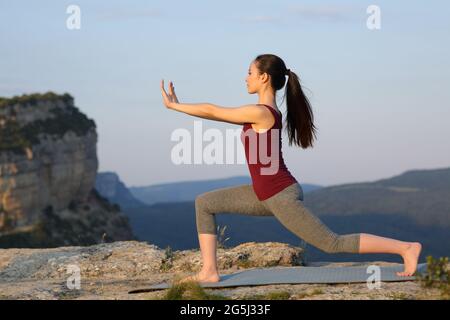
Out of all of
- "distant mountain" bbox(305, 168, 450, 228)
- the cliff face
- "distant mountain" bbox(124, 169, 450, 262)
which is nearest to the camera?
the cliff face

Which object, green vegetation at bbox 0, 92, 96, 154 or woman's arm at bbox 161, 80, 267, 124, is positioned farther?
A: green vegetation at bbox 0, 92, 96, 154

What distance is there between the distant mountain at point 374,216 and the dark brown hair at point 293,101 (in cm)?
8641

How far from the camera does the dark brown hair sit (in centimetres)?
852

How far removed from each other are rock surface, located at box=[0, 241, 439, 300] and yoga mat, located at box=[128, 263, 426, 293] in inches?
3.9

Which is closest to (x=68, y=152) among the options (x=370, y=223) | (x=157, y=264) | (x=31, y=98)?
(x=31, y=98)

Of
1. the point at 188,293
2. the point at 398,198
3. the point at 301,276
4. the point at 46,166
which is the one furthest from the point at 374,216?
the point at 188,293

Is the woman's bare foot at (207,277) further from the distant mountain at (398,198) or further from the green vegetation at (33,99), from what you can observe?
the distant mountain at (398,198)

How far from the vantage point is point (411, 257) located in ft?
28.3

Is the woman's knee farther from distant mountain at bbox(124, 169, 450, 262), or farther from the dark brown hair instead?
distant mountain at bbox(124, 169, 450, 262)

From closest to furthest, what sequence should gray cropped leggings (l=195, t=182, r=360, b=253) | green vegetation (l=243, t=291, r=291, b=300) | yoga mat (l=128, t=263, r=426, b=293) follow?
green vegetation (l=243, t=291, r=291, b=300)
gray cropped leggings (l=195, t=182, r=360, b=253)
yoga mat (l=128, t=263, r=426, b=293)

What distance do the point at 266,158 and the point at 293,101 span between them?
0.72m

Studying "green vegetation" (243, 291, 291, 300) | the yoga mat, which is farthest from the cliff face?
"green vegetation" (243, 291, 291, 300)

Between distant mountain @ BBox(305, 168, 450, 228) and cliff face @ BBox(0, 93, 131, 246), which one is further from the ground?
cliff face @ BBox(0, 93, 131, 246)
